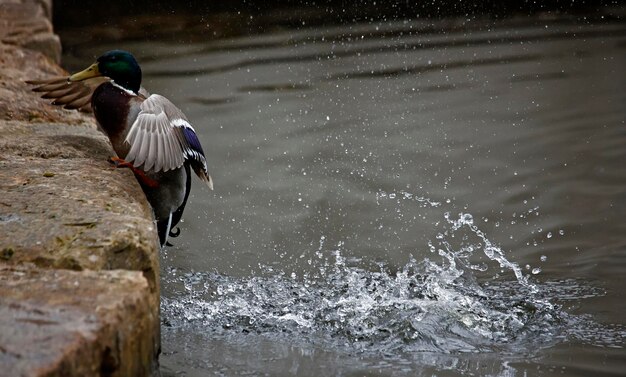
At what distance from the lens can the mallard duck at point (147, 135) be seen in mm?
3725

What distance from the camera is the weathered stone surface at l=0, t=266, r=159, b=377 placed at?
2.31 metres

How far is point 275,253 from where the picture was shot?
4.74 metres

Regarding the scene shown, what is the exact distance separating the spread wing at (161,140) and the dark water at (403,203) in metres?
0.61

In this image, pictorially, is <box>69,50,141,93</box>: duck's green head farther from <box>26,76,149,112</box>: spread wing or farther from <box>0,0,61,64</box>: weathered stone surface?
<box>0,0,61,64</box>: weathered stone surface

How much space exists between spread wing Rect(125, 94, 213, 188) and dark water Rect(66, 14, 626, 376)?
61 cm

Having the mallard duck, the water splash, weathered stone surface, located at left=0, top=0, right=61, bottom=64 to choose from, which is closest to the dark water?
the water splash

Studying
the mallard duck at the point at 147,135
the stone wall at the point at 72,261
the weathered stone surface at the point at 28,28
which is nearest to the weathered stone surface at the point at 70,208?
the stone wall at the point at 72,261

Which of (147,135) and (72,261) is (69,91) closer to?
(147,135)

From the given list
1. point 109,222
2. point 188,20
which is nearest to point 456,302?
point 109,222

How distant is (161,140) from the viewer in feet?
12.3

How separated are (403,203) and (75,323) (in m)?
3.03

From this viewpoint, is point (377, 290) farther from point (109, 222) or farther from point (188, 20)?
point (188, 20)

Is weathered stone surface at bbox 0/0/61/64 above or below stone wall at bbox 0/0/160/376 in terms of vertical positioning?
above

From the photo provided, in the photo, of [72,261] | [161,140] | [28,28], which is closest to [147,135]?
[161,140]
